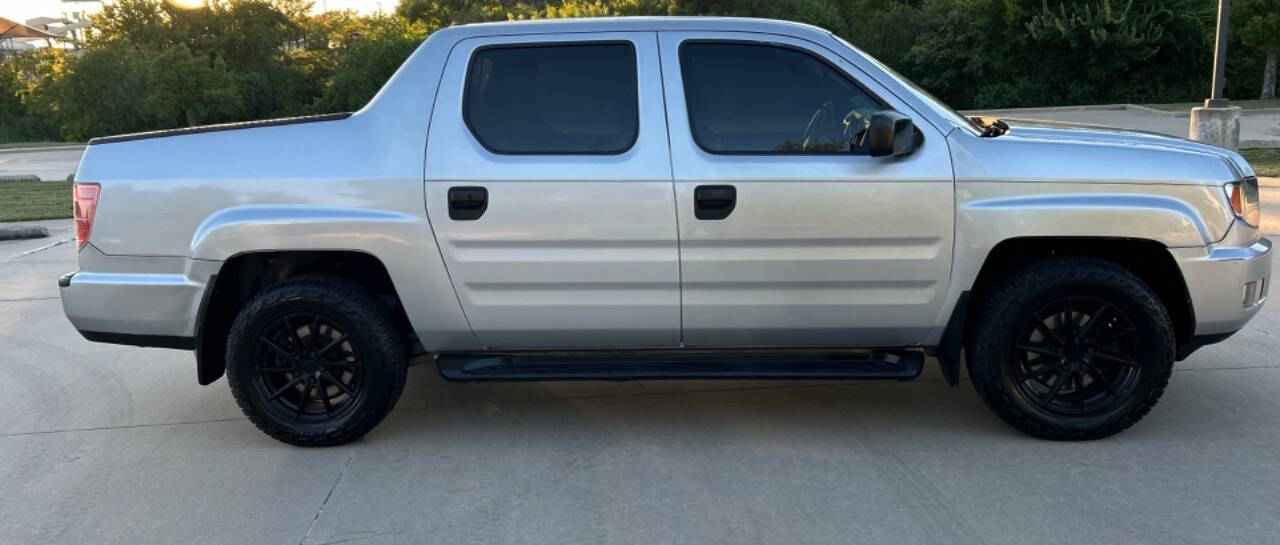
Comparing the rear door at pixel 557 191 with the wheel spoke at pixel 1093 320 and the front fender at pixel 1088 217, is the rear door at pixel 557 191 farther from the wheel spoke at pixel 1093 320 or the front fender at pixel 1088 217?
the wheel spoke at pixel 1093 320

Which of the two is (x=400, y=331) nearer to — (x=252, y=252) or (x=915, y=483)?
(x=252, y=252)

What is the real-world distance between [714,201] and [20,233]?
10.4m

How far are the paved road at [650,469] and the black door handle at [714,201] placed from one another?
1053mm

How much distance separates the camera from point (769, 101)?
4395 mm

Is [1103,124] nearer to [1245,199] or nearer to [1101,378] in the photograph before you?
[1245,199]

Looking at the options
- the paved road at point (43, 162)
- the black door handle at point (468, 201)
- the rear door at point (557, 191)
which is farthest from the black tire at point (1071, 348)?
the paved road at point (43, 162)

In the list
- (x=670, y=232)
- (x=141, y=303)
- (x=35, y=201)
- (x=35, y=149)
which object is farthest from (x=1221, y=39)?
(x=35, y=149)

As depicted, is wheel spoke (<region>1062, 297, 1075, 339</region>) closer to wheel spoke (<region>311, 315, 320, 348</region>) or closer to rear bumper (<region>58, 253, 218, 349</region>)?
wheel spoke (<region>311, 315, 320, 348</region>)

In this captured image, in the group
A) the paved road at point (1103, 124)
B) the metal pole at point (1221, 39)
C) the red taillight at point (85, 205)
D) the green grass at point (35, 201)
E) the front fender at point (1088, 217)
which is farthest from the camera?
the paved road at point (1103, 124)

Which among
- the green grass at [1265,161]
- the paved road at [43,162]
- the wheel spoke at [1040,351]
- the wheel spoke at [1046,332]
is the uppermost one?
the wheel spoke at [1046,332]

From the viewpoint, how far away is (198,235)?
433 cm

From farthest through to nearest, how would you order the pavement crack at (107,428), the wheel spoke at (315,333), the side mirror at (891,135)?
the pavement crack at (107,428) < the wheel spoke at (315,333) < the side mirror at (891,135)

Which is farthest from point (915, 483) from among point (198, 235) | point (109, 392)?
point (109, 392)

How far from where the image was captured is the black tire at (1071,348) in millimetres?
4238
